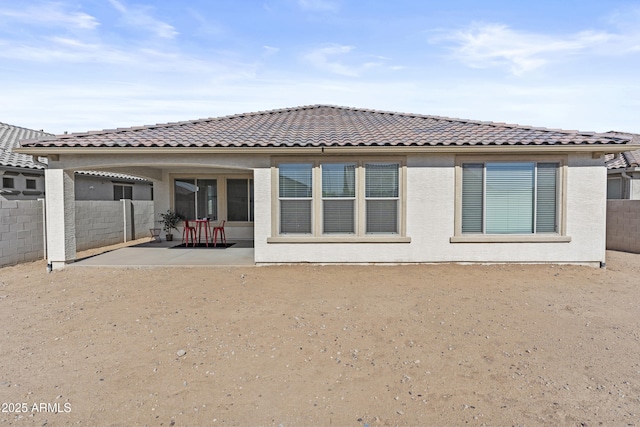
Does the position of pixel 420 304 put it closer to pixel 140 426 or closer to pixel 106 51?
pixel 140 426

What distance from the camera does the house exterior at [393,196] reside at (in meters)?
8.08

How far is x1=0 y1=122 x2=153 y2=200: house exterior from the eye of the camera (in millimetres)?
11875

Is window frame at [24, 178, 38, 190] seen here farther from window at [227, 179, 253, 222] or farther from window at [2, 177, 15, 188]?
window at [227, 179, 253, 222]

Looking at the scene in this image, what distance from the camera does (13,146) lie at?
45.9 ft

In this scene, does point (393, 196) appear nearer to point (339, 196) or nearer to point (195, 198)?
point (339, 196)

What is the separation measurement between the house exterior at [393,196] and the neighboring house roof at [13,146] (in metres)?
4.64

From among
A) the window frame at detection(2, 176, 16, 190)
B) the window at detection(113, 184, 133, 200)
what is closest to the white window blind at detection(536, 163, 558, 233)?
the window frame at detection(2, 176, 16, 190)

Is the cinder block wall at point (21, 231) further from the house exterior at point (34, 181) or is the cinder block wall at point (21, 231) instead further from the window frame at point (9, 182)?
the window frame at point (9, 182)

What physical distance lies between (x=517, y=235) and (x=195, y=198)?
10.6 m

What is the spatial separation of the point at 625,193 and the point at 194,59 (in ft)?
55.1

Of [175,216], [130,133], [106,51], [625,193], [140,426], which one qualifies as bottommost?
[140,426]

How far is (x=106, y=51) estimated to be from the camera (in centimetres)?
1051

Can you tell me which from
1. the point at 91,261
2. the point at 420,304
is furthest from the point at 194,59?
the point at 420,304

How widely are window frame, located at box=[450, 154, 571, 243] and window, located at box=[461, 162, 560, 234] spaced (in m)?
0.06
